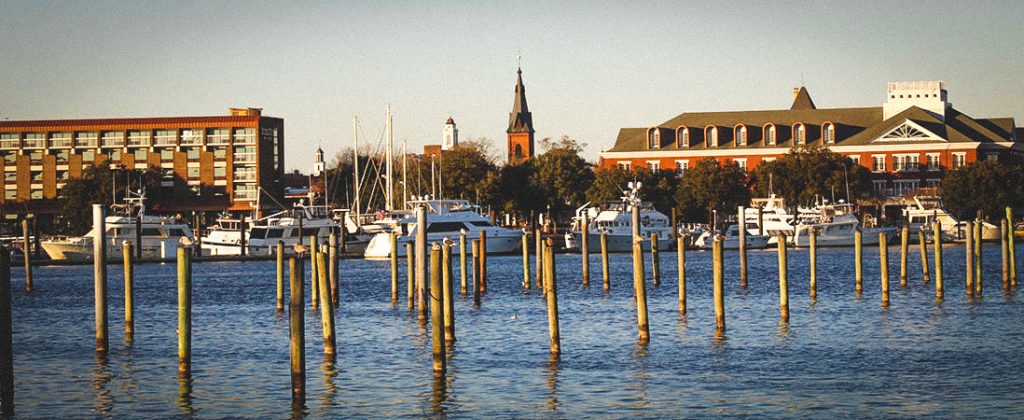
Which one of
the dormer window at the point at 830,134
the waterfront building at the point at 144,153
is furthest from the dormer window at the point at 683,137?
the waterfront building at the point at 144,153

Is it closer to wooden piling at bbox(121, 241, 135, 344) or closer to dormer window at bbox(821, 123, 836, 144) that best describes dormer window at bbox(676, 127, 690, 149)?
dormer window at bbox(821, 123, 836, 144)

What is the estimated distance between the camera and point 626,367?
117ft

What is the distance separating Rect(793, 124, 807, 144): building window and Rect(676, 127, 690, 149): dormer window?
1158 centimetres

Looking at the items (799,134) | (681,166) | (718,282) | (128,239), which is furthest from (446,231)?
(799,134)

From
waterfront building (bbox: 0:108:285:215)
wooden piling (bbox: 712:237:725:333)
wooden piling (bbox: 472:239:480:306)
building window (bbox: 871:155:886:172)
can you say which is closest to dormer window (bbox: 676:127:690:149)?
building window (bbox: 871:155:886:172)

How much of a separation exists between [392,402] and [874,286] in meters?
37.1

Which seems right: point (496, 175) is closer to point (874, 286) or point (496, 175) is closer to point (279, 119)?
point (279, 119)

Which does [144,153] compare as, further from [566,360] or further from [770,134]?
[566,360]

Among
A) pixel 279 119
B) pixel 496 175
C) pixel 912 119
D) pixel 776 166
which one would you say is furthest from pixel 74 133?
pixel 912 119

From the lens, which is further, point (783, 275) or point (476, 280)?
point (476, 280)

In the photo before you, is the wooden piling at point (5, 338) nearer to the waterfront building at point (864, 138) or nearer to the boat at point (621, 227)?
the boat at point (621, 227)

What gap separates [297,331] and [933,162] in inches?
5081

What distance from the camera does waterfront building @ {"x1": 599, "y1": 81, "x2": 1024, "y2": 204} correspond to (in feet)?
486

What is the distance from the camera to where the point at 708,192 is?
138750 mm
